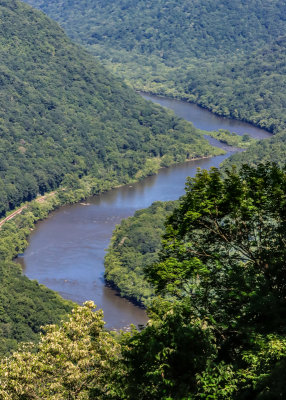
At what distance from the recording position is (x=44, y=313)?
208 feet

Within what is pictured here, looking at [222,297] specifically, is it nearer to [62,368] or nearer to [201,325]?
[201,325]

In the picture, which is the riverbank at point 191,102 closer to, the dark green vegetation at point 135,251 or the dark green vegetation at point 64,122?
the dark green vegetation at point 64,122

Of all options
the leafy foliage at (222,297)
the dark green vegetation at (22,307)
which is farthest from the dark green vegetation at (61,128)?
the leafy foliage at (222,297)

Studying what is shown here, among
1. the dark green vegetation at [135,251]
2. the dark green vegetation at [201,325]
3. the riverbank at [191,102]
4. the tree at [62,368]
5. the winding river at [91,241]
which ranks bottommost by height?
the winding river at [91,241]

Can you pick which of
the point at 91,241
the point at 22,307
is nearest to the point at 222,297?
the point at 22,307

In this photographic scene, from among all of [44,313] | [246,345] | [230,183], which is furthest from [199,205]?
[44,313]

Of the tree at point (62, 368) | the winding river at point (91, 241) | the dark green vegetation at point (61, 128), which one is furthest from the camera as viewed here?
the dark green vegetation at point (61, 128)

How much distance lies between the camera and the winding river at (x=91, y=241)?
73.0 metres

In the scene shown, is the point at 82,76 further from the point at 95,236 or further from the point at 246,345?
the point at 246,345

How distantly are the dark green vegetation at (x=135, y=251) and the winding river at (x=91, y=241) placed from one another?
4.29ft

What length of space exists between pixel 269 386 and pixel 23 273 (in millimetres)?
62907

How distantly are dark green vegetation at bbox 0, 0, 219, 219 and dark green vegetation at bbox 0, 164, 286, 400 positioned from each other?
7406 centimetres

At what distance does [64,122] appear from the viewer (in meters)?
132

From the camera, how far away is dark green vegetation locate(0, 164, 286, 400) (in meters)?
21.1
